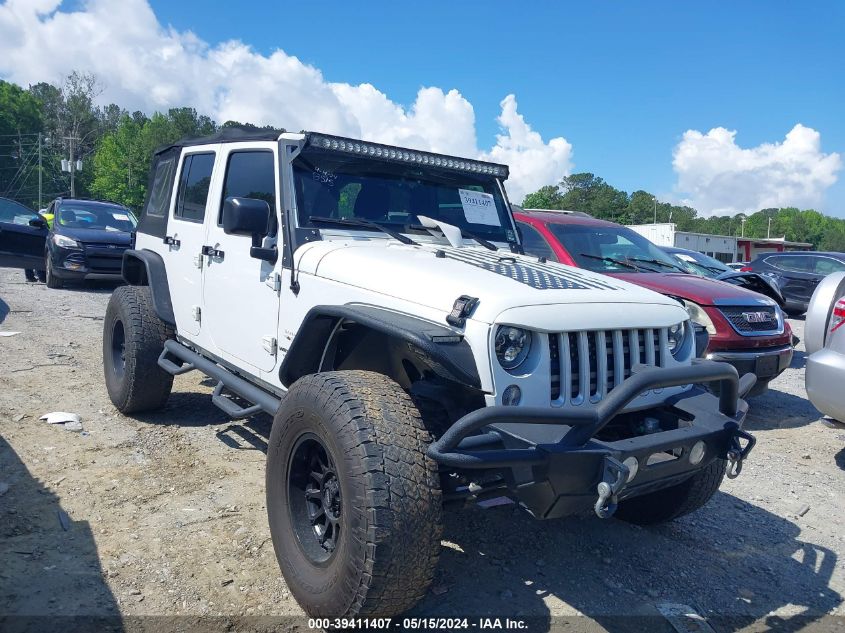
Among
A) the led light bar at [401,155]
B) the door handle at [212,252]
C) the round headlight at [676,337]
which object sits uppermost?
the led light bar at [401,155]

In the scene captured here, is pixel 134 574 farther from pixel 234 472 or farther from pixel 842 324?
pixel 842 324

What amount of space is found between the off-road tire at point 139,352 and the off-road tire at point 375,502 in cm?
269

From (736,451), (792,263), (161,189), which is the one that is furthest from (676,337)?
(792,263)

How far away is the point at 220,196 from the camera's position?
170 inches

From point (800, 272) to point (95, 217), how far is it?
14055 mm

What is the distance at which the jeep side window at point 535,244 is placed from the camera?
6543 mm

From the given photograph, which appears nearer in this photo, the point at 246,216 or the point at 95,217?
the point at 246,216

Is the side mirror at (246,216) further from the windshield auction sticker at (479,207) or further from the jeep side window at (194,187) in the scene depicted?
the windshield auction sticker at (479,207)

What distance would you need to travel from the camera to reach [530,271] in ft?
10.8

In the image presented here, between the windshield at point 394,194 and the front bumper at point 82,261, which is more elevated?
the windshield at point 394,194

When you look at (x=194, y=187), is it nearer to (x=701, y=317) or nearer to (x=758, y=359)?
(x=701, y=317)

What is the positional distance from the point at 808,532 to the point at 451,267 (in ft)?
9.07

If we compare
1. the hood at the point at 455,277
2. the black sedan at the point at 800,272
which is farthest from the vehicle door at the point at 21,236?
the black sedan at the point at 800,272

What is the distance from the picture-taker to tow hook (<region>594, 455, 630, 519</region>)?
7.80 ft
